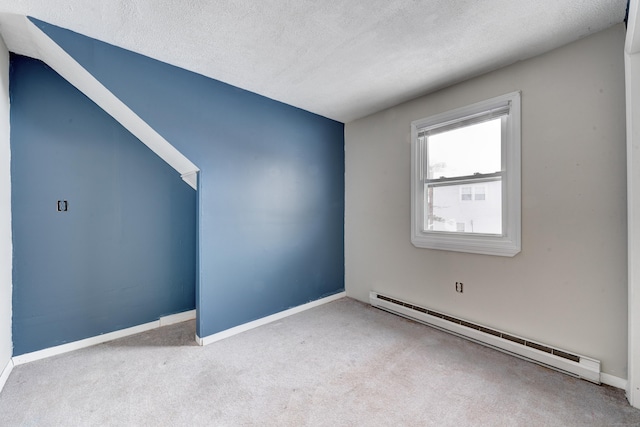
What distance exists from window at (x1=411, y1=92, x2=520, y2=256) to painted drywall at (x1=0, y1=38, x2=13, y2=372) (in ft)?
11.3

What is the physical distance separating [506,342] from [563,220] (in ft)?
3.62

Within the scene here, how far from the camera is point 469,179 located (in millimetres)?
2611

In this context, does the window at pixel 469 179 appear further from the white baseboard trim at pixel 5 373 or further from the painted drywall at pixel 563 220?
the white baseboard trim at pixel 5 373

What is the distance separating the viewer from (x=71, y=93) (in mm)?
2289

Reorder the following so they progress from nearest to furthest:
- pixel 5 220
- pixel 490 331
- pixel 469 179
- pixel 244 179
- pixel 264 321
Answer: pixel 5 220, pixel 490 331, pixel 469 179, pixel 244 179, pixel 264 321

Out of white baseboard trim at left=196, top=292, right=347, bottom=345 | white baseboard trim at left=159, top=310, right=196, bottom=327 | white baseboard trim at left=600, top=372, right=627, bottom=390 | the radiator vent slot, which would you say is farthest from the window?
white baseboard trim at left=159, top=310, right=196, bottom=327

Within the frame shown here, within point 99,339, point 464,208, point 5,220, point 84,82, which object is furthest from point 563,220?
point 5,220

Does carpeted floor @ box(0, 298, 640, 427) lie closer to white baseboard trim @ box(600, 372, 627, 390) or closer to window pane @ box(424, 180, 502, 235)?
white baseboard trim @ box(600, 372, 627, 390)

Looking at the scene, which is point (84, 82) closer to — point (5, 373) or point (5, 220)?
point (5, 220)

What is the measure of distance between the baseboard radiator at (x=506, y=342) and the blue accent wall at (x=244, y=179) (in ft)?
3.61

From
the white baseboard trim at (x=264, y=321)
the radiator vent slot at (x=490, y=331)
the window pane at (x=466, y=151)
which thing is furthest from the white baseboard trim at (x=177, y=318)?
the window pane at (x=466, y=151)

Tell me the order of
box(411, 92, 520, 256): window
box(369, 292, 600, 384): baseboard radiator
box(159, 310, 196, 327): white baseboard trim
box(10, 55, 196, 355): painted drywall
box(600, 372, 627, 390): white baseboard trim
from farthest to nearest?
box(159, 310, 196, 327): white baseboard trim, box(411, 92, 520, 256): window, box(10, 55, 196, 355): painted drywall, box(369, 292, 600, 384): baseboard radiator, box(600, 372, 627, 390): white baseboard trim

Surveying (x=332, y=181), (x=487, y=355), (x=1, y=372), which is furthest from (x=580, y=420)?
(x=1, y=372)

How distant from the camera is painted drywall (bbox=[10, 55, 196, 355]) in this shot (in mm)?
2123
